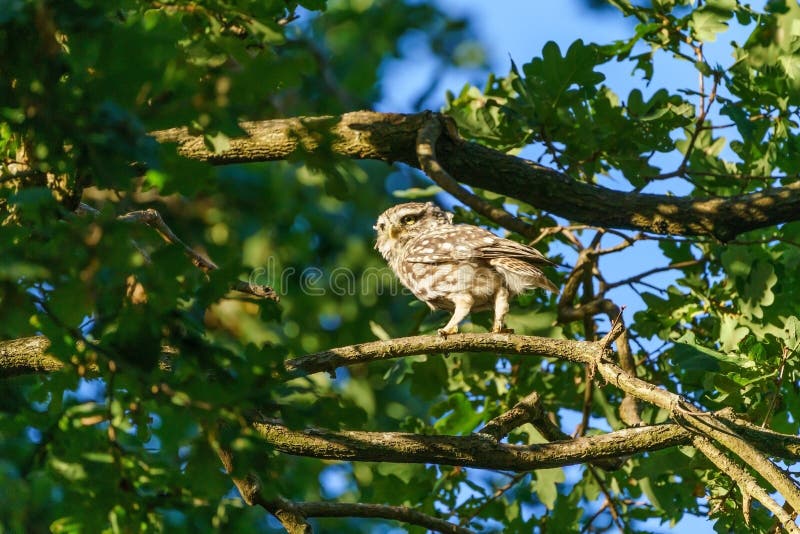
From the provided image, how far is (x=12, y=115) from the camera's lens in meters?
2.46

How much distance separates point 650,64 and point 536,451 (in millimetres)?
2521

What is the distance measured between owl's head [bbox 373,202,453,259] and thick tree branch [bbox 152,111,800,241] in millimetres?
1356

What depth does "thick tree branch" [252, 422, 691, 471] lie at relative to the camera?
390 centimetres

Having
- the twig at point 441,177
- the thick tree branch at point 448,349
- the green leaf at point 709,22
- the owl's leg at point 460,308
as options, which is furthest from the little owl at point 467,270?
the green leaf at point 709,22

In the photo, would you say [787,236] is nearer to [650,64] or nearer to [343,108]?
[650,64]

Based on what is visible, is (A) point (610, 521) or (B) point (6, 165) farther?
(A) point (610, 521)

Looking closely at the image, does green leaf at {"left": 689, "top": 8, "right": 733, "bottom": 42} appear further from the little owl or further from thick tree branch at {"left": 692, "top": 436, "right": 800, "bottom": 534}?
thick tree branch at {"left": 692, "top": 436, "right": 800, "bottom": 534}

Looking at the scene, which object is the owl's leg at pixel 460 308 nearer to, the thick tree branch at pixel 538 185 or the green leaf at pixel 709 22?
the thick tree branch at pixel 538 185

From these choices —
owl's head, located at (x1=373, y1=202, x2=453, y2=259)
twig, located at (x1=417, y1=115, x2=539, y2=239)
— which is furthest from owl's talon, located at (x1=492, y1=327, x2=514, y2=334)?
owl's head, located at (x1=373, y1=202, x2=453, y2=259)

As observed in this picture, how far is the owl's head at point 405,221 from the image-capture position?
21.2ft

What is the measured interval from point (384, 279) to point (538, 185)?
139 inches

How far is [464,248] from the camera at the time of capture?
219 inches

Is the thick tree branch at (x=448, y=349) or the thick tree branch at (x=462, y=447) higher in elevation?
the thick tree branch at (x=448, y=349)

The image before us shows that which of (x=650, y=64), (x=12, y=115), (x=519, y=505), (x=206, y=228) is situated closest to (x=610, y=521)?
(x=519, y=505)
